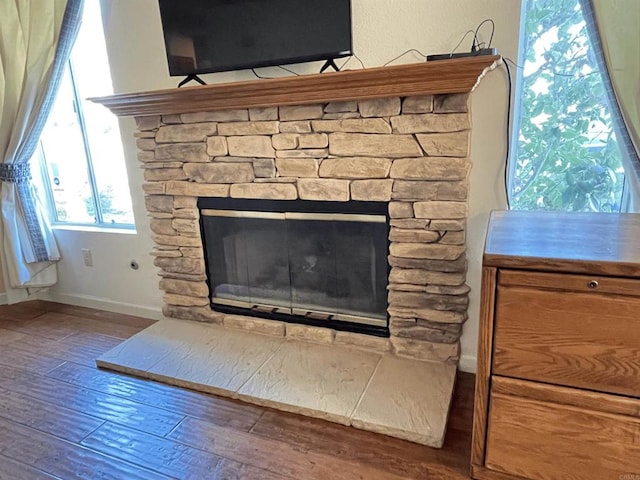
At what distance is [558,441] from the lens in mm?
1185

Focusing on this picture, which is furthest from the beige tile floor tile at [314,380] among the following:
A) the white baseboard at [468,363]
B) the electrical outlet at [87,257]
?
the electrical outlet at [87,257]

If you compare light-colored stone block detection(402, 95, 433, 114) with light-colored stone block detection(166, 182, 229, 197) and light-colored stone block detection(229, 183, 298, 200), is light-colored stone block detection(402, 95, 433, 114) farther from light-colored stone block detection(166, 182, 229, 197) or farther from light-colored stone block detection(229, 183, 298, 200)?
light-colored stone block detection(166, 182, 229, 197)

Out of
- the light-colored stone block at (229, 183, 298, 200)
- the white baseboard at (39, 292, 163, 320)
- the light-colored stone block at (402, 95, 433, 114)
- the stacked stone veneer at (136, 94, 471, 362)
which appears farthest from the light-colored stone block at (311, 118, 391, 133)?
the white baseboard at (39, 292, 163, 320)

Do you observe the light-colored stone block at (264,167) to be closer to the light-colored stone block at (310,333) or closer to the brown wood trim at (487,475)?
the light-colored stone block at (310,333)

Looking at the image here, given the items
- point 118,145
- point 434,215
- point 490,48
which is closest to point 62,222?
point 118,145

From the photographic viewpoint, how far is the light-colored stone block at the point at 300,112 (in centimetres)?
185

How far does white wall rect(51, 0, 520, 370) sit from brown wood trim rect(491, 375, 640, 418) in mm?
728

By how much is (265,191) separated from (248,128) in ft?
1.03

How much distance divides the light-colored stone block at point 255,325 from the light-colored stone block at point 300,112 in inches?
42.5

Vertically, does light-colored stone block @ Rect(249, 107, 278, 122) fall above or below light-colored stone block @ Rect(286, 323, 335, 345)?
above

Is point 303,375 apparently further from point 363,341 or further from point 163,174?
point 163,174

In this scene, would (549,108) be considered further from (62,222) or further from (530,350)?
(62,222)

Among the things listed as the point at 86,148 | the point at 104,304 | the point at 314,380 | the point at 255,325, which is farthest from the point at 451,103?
the point at 104,304

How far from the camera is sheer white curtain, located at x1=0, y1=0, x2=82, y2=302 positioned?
7.66 feet
